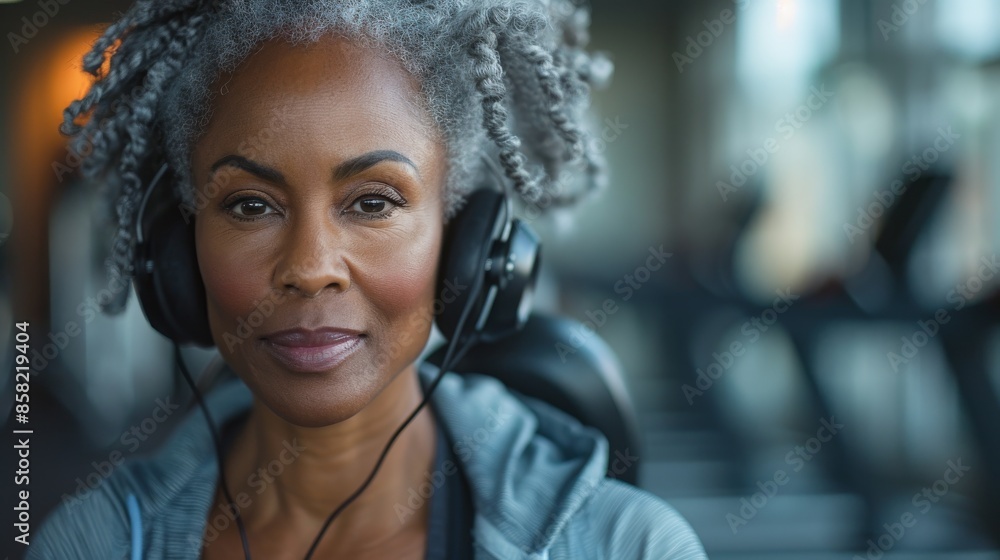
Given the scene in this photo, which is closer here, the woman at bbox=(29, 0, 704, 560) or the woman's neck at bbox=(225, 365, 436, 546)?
the woman at bbox=(29, 0, 704, 560)

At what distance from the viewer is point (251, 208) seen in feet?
3.09

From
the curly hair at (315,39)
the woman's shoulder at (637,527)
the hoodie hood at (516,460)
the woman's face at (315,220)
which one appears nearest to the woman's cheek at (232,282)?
the woman's face at (315,220)

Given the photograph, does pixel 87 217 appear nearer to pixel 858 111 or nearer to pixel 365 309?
pixel 365 309

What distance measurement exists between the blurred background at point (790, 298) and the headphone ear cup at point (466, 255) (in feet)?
1.10

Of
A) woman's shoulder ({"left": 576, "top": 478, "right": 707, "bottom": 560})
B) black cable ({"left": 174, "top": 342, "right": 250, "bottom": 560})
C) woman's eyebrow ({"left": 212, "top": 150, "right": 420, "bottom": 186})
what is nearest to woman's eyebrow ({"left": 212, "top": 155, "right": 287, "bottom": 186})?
woman's eyebrow ({"left": 212, "top": 150, "right": 420, "bottom": 186})

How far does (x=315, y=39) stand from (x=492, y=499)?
1.90ft

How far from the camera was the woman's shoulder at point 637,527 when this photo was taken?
3.12 ft

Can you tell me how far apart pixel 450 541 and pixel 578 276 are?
286 inches

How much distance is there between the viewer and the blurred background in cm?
259

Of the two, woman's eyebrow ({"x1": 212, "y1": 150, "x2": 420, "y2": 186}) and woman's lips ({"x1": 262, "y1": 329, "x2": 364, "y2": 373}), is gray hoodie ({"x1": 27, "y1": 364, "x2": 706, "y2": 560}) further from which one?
woman's eyebrow ({"x1": 212, "y1": 150, "x2": 420, "y2": 186})

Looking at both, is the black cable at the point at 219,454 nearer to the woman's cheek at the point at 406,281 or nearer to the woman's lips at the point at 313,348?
the woman's lips at the point at 313,348

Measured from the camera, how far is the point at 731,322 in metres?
5.83

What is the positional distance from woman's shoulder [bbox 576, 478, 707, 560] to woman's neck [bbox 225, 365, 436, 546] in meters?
0.23

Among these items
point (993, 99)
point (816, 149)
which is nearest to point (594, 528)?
point (993, 99)
